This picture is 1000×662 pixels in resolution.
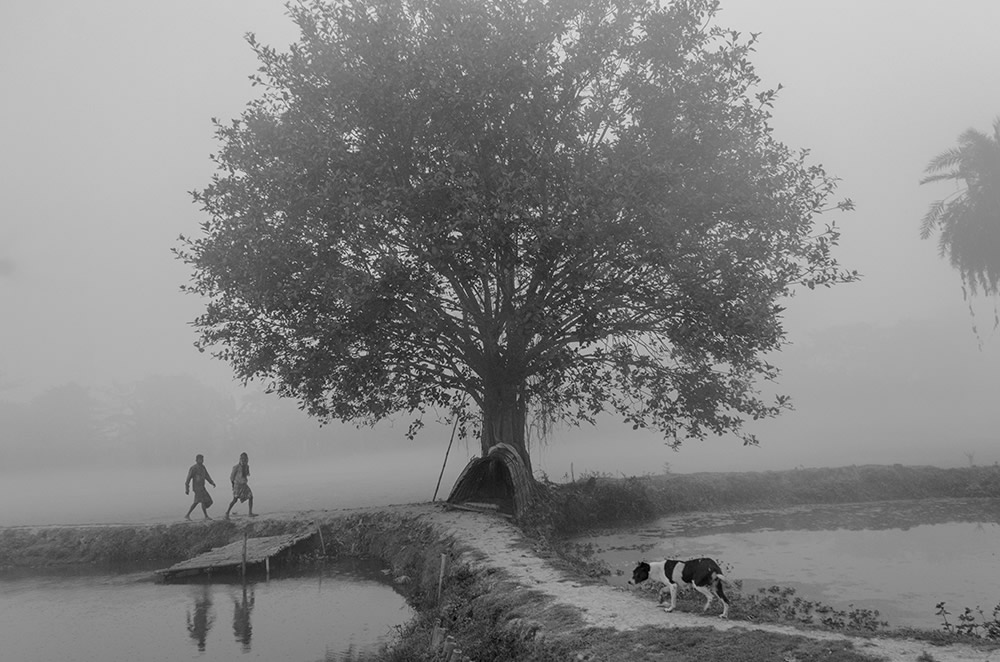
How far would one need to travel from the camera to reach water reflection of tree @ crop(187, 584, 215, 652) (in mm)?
15711

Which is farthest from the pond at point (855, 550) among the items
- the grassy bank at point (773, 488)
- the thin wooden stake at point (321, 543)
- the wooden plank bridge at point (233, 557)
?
the wooden plank bridge at point (233, 557)

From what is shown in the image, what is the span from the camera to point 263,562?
22.7 meters

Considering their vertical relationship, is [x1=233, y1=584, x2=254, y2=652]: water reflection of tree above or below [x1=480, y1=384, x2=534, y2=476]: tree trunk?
below

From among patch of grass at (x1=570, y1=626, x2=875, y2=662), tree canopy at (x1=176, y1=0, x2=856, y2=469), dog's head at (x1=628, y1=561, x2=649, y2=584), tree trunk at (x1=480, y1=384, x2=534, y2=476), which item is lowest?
patch of grass at (x1=570, y1=626, x2=875, y2=662)

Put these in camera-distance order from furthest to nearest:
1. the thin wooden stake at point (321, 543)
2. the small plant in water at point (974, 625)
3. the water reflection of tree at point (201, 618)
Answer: the thin wooden stake at point (321, 543) → the water reflection of tree at point (201, 618) → the small plant in water at point (974, 625)

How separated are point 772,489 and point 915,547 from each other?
11.2 m

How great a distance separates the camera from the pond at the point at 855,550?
15820mm

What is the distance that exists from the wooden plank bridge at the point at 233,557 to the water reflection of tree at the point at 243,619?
1.72 meters

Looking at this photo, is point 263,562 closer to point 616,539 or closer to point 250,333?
point 250,333

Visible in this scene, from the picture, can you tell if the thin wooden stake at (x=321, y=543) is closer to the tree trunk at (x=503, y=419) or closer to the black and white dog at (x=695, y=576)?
the tree trunk at (x=503, y=419)

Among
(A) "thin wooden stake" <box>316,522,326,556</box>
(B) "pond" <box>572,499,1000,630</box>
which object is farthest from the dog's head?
(A) "thin wooden stake" <box>316,522,326,556</box>

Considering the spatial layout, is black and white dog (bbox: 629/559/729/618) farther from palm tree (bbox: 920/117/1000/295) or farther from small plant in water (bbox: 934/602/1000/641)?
palm tree (bbox: 920/117/1000/295)

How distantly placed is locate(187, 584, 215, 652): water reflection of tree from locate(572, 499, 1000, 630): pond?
899cm

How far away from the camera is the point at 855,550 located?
21.1 metres
